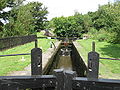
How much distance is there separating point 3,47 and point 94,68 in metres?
9.54

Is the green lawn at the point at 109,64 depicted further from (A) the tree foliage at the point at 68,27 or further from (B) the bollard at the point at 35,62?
(A) the tree foliage at the point at 68,27

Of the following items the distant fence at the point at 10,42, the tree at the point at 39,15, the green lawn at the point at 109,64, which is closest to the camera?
the green lawn at the point at 109,64

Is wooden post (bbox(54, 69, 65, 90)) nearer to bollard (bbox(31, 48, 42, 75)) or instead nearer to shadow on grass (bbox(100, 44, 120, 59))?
bollard (bbox(31, 48, 42, 75))

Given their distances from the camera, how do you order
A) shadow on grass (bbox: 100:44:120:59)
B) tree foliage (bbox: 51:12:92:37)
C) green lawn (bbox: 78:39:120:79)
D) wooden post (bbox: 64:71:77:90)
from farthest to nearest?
1. tree foliage (bbox: 51:12:92:37)
2. shadow on grass (bbox: 100:44:120:59)
3. green lawn (bbox: 78:39:120:79)
4. wooden post (bbox: 64:71:77:90)

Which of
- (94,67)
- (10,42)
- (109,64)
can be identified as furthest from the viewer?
(10,42)

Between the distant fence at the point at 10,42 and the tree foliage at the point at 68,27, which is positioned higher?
the tree foliage at the point at 68,27

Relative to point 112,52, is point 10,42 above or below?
above

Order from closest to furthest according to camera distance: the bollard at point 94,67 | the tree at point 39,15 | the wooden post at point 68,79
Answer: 1. the wooden post at point 68,79
2. the bollard at point 94,67
3. the tree at point 39,15

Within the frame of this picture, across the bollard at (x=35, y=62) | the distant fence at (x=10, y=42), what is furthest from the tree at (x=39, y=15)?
the bollard at (x=35, y=62)

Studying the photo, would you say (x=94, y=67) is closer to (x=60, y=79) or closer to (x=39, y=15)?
(x=60, y=79)

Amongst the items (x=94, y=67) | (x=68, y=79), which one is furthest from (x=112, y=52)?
(x=68, y=79)

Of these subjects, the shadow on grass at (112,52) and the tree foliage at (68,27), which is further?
the tree foliage at (68,27)

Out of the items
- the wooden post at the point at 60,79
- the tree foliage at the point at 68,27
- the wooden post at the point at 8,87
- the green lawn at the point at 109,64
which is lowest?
the green lawn at the point at 109,64

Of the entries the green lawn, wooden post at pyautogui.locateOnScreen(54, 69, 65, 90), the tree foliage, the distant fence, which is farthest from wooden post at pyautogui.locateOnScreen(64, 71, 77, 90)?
the tree foliage
